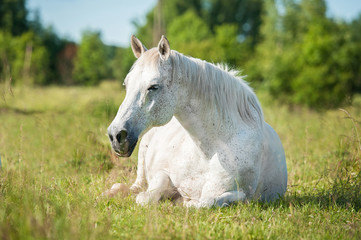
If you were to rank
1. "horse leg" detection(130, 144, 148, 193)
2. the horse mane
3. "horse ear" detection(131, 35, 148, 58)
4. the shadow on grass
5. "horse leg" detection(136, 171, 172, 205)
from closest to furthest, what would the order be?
1. the horse mane
2. "horse ear" detection(131, 35, 148, 58)
3. "horse leg" detection(136, 171, 172, 205)
4. the shadow on grass
5. "horse leg" detection(130, 144, 148, 193)

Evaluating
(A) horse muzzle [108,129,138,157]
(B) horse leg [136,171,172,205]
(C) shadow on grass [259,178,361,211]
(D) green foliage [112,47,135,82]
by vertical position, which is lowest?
(C) shadow on grass [259,178,361,211]

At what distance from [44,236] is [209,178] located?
1.66 metres

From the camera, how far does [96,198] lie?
11.8ft

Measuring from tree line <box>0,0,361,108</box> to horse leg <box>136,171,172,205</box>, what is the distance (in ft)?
5.24

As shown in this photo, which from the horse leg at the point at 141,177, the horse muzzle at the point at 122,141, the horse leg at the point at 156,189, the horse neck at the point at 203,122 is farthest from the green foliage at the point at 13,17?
the horse muzzle at the point at 122,141

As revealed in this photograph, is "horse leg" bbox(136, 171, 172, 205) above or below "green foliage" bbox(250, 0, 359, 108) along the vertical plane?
below

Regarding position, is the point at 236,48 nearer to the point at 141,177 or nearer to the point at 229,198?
the point at 141,177

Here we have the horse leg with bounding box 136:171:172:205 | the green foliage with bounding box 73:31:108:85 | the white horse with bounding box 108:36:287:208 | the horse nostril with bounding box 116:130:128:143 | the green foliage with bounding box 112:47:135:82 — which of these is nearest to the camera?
the horse nostril with bounding box 116:130:128:143

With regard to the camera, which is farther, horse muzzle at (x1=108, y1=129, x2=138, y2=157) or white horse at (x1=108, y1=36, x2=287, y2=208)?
white horse at (x1=108, y1=36, x2=287, y2=208)

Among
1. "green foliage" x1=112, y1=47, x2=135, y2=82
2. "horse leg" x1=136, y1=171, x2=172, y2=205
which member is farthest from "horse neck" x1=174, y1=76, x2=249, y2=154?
"green foliage" x1=112, y1=47, x2=135, y2=82

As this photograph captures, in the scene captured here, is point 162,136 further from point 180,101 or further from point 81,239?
point 81,239

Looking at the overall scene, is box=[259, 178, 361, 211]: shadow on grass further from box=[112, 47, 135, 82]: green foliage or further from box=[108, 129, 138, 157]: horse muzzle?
box=[112, 47, 135, 82]: green foliage

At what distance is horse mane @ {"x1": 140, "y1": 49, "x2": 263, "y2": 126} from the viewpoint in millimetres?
3143

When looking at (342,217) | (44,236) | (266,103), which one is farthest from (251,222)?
(266,103)
